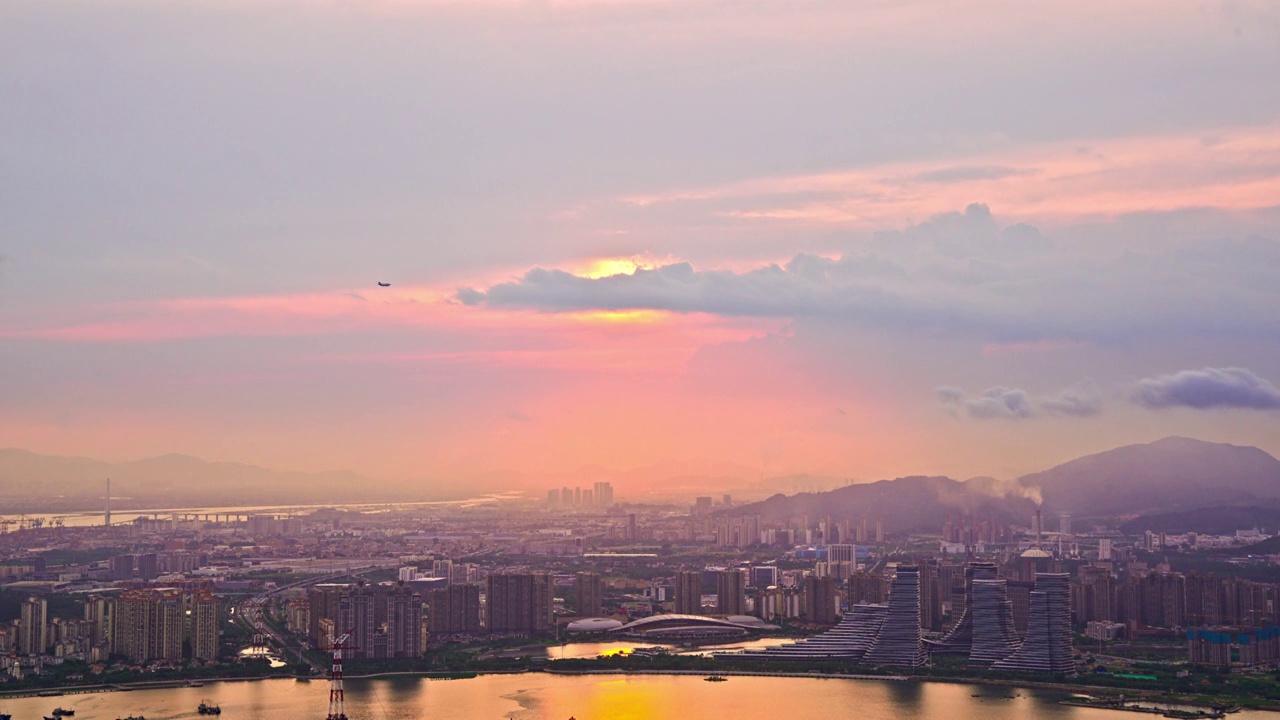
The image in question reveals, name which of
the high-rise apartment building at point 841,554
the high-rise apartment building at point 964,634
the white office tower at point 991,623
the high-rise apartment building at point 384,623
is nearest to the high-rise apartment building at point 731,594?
the high-rise apartment building at point 964,634

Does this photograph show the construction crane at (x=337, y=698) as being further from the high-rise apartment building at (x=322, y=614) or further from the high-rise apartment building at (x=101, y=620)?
the high-rise apartment building at (x=101, y=620)

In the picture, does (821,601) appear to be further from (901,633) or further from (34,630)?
(34,630)

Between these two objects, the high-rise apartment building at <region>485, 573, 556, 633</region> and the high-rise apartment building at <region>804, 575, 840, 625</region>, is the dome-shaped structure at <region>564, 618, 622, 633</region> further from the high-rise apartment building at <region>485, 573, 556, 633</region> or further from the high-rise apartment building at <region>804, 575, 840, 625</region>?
the high-rise apartment building at <region>804, 575, 840, 625</region>

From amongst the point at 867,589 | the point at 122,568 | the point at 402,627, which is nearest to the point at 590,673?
the point at 402,627

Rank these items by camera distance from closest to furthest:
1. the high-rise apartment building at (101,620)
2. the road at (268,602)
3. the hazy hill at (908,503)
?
the high-rise apartment building at (101,620) < the road at (268,602) < the hazy hill at (908,503)

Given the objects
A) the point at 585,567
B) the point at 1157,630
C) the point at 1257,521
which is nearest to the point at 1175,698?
the point at 1157,630

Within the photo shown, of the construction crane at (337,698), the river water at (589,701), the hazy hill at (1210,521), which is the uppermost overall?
the hazy hill at (1210,521)

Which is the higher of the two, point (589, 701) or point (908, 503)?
point (908, 503)
